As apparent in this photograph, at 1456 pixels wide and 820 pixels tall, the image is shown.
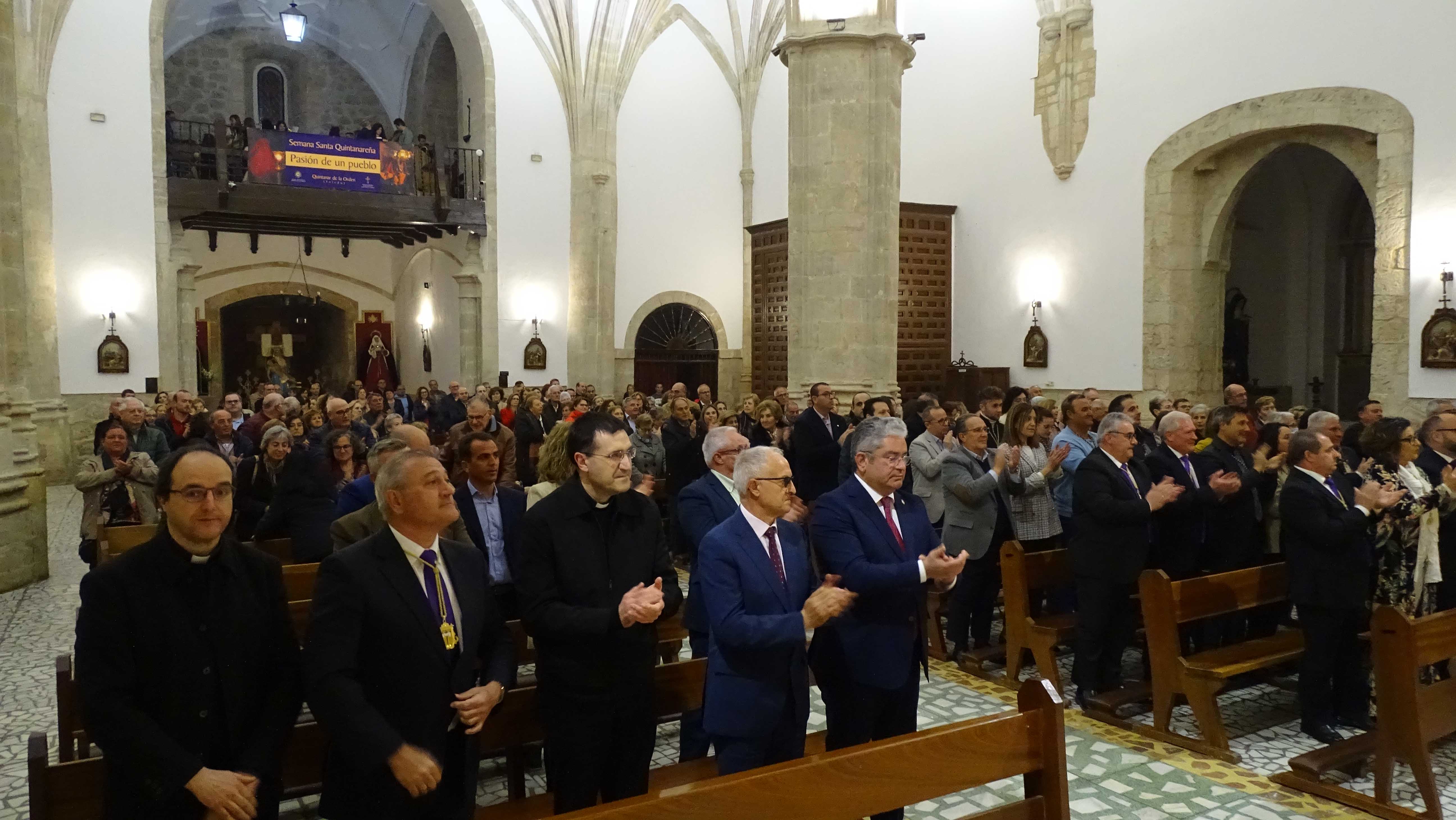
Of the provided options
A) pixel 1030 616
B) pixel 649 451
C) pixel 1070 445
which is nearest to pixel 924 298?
pixel 649 451

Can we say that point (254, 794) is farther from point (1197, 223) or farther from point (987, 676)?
point (1197, 223)

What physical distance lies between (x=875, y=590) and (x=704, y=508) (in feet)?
3.68

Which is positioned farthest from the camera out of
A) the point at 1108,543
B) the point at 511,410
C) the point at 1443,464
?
the point at 511,410

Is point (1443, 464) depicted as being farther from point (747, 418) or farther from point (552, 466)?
point (747, 418)

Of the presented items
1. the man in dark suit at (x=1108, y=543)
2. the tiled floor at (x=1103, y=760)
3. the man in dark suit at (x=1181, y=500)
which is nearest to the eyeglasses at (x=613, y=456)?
the tiled floor at (x=1103, y=760)

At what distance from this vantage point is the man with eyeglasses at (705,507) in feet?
13.0

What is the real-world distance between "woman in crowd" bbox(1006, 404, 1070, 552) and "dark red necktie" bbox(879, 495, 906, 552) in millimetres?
2360

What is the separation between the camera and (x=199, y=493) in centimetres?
228

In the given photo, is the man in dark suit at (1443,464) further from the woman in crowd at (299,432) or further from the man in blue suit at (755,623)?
the woman in crowd at (299,432)

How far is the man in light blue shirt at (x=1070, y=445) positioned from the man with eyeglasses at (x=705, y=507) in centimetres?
227

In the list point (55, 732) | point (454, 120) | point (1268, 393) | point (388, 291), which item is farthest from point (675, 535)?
point (388, 291)

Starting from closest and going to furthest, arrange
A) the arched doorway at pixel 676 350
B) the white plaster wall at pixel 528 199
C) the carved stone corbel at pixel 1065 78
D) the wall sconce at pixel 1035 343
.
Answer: the carved stone corbel at pixel 1065 78 < the wall sconce at pixel 1035 343 < the white plaster wall at pixel 528 199 < the arched doorway at pixel 676 350

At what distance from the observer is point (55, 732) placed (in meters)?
4.61

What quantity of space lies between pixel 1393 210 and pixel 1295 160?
5.22m
